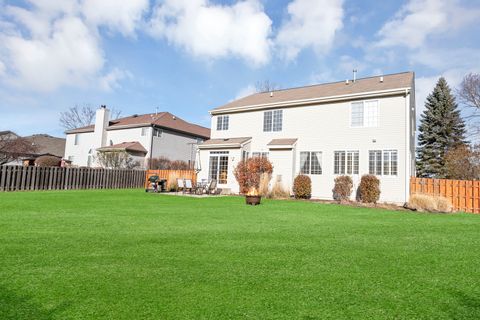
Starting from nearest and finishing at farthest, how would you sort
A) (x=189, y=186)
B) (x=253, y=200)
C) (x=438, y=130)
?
1. (x=253, y=200)
2. (x=189, y=186)
3. (x=438, y=130)

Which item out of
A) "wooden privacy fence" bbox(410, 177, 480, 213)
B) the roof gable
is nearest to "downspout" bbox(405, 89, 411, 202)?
"wooden privacy fence" bbox(410, 177, 480, 213)

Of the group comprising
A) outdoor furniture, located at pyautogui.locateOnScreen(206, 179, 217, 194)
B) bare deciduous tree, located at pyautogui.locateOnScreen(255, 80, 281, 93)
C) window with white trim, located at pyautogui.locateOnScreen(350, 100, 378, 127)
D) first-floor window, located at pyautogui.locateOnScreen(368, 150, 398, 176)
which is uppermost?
bare deciduous tree, located at pyautogui.locateOnScreen(255, 80, 281, 93)

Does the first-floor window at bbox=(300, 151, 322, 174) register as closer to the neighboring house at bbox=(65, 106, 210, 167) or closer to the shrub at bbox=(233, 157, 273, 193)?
the shrub at bbox=(233, 157, 273, 193)

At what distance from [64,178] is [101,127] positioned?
14.2m

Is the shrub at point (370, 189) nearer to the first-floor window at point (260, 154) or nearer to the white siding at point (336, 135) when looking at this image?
the white siding at point (336, 135)

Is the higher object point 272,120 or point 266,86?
point 266,86

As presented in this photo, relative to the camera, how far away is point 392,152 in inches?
605

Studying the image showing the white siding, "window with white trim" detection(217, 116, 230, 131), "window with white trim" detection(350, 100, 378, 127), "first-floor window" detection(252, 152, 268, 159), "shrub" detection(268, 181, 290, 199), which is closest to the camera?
the white siding

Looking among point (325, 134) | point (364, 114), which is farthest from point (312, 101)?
point (364, 114)

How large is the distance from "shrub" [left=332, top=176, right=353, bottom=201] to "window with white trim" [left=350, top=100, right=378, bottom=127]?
326 centimetres

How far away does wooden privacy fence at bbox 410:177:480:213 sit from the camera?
13195 mm

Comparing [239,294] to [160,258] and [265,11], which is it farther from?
[265,11]

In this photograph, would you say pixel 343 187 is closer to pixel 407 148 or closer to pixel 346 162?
pixel 346 162

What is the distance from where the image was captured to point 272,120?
1995 centimetres
